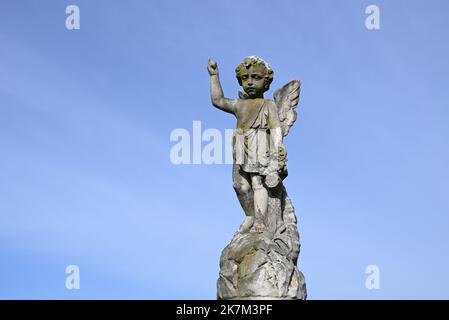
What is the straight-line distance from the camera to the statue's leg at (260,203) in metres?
14.1

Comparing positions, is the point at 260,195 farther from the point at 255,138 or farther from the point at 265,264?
the point at 265,264

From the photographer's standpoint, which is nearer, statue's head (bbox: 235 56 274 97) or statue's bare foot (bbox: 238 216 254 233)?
statue's bare foot (bbox: 238 216 254 233)

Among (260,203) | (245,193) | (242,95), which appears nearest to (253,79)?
(242,95)

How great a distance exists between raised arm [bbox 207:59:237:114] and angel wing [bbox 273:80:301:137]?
937 mm

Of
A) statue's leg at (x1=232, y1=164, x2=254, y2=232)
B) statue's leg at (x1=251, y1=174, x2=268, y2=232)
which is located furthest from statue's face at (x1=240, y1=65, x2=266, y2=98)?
statue's leg at (x1=251, y1=174, x2=268, y2=232)

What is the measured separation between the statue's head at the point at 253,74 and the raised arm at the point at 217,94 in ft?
1.20

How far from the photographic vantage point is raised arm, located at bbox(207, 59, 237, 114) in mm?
14664

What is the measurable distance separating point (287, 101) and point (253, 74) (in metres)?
0.98

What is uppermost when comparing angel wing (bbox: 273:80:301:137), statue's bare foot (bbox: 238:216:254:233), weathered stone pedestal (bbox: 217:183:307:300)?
angel wing (bbox: 273:80:301:137)

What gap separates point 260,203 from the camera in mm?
14117

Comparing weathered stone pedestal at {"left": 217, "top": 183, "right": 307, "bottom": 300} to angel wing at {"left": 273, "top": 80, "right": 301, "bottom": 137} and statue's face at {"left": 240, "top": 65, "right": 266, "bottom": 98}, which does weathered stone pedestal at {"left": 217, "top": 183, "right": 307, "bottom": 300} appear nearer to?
angel wing at {"left": 273, "top": 80, "right": 301, "bottom": 137}

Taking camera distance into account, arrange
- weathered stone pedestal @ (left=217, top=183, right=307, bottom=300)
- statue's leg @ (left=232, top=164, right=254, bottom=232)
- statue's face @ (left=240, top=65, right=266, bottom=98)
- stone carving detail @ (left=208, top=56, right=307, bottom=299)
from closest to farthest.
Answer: weathered stone pedestal @ (left=217, top=183, right=307, bottom=300), stone carving detail @ (left=208, top=56, right=307, bottom=299), statue's leg @ (left=232, top=164, right=254, bottom=232), statue's face @ (left=240, top=65, right=266, bottom=98)
